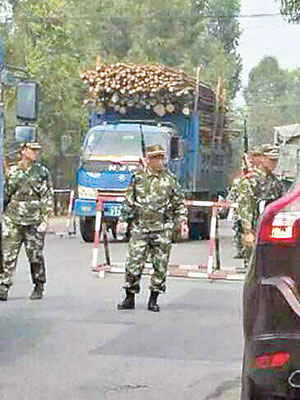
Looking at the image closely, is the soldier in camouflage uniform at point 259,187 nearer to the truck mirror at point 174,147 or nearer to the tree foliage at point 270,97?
the truck mirror at point 174,147

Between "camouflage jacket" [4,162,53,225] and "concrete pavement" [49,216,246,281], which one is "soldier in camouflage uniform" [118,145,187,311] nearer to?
"camouflage jacket" [4,162,53,225]

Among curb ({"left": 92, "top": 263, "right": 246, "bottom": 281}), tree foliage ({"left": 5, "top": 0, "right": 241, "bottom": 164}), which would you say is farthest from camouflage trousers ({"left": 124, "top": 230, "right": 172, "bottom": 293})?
tree foliage ({"left": 5, "top": 0, "right": 241, "bottom": 164})

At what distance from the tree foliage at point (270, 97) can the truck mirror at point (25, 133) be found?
238ft

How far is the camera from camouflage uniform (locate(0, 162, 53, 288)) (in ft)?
38.5

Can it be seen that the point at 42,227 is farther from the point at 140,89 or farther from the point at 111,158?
the point at 140,89

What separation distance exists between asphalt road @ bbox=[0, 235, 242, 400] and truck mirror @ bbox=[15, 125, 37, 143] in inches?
69.6

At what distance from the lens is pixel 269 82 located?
318 ft

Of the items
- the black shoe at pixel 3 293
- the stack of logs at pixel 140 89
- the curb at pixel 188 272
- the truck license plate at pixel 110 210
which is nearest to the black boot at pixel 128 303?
the black shoe at pixel 3 293

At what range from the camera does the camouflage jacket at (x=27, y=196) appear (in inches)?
461

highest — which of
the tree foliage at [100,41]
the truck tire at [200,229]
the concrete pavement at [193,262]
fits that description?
the tree foliage at [100,41]

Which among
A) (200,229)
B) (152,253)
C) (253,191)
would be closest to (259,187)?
(253,191)

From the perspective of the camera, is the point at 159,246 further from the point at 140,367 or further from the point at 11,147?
the point at 140,367

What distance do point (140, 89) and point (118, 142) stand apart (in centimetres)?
155

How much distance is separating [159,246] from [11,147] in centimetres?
196
